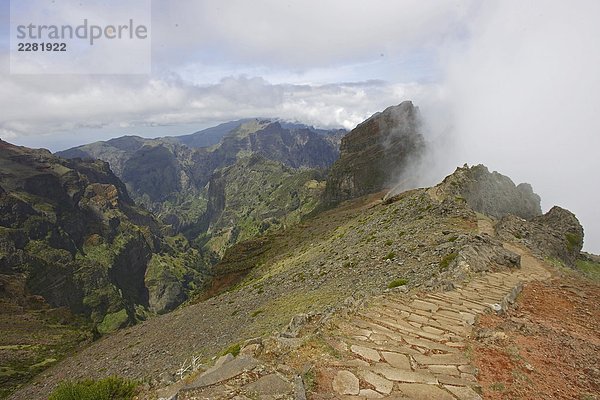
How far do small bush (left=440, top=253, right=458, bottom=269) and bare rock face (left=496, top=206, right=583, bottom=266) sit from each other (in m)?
16.3

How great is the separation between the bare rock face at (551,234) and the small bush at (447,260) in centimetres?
1627

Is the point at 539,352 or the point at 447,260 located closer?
the point at 539,352

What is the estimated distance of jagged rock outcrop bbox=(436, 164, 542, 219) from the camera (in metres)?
61.1

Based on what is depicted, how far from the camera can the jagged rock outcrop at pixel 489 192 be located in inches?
2406

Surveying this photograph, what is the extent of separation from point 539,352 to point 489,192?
6185 centimetres

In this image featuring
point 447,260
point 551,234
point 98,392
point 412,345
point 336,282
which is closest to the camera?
point 412,345

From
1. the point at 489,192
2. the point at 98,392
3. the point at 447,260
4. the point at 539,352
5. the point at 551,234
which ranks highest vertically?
the point at 489,192

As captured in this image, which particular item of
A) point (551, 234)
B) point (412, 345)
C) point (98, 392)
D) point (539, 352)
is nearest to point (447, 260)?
point (539, 352)

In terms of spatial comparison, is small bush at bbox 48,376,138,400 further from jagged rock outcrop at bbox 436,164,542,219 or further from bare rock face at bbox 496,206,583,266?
jagged rock outcrop at bbox 436,164,542,219

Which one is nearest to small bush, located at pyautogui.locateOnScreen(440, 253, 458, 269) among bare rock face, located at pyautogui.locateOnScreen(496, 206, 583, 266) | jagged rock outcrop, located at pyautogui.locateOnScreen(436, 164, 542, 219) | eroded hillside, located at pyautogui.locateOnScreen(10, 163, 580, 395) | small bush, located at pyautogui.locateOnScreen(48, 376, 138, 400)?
eroded hillside, located at pyautogui.locateOnScreen(10, 163, 580, 395)

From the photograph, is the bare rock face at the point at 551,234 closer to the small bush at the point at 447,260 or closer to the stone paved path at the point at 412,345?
the small bush at the point at 447,260

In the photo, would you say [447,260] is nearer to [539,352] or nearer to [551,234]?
[539,352]

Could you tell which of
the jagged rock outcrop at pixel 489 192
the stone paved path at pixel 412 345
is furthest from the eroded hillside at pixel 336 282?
the jagged rock outcrop at pixel 489 192

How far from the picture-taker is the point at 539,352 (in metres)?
13.3
